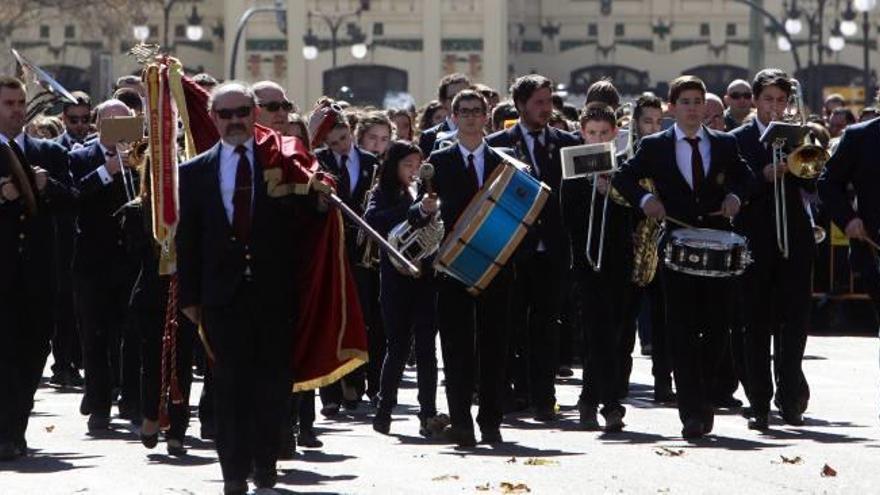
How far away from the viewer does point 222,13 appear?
9100 centimetres

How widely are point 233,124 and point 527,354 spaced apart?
532 centimetres

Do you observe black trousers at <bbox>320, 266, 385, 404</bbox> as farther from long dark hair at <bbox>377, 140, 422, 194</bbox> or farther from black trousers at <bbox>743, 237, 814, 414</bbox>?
black trousers at <bbox>743, 237, 814, 414</bbox>

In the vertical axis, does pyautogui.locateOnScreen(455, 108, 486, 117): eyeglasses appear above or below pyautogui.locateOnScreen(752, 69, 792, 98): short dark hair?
below

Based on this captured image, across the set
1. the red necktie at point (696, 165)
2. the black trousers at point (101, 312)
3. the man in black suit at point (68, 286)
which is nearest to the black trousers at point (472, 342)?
the red necktie at point (696, 165)

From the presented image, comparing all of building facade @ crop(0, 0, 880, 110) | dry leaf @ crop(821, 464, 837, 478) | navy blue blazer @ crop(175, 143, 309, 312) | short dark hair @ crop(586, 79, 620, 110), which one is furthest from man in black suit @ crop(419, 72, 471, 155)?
building facade @ crop(0, 0, 880, 110)

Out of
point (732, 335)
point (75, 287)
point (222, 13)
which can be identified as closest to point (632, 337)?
point (732, 335)

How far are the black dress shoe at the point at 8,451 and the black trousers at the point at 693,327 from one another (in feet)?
12.0

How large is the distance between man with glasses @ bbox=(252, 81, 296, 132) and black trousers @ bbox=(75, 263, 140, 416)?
6.16 feet

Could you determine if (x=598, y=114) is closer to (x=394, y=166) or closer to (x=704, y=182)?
(x=394, y=166)

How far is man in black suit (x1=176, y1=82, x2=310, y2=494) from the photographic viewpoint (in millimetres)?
11625

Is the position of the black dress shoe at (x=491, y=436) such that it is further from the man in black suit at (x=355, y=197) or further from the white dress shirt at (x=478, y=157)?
the man in black suit at (x=355, y=197)

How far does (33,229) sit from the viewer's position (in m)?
14.4

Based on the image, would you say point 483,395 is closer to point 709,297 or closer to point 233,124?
point 709,297

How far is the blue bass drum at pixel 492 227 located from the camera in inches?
561
